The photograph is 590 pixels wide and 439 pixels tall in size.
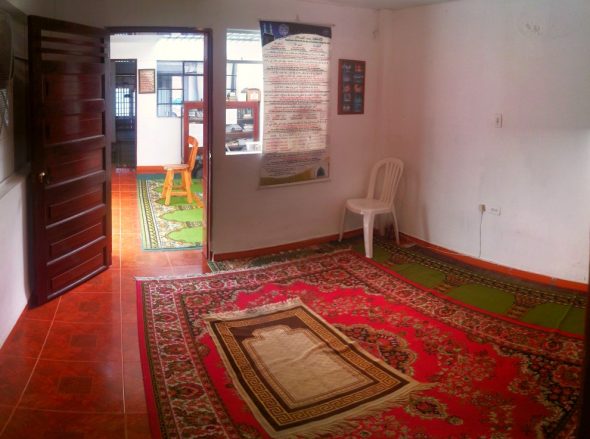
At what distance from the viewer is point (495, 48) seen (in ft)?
16.8

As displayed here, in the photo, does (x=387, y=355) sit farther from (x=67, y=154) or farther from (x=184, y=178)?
(x=184, y=178)

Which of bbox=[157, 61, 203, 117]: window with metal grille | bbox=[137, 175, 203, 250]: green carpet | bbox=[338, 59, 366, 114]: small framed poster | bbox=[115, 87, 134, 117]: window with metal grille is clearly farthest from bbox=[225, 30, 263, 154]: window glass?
bbox=[115, 87, 134, 117]: window with metal grille

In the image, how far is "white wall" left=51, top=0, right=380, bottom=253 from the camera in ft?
16.0

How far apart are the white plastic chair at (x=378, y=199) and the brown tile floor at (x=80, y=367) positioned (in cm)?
167

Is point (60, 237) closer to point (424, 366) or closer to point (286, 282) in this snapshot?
point (286, 282)

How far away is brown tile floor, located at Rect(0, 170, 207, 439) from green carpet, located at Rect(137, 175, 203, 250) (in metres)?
0.88

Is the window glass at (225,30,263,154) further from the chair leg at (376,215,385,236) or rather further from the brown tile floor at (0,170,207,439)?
the brown tile floor at (0,170,207,439)

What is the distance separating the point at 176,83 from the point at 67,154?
21.3 feet

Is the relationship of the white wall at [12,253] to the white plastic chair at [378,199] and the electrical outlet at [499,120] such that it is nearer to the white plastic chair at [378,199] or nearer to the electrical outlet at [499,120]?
the white plastic chair at [378,199]

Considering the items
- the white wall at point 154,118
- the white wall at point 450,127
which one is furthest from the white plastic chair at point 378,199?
the white wall at point 154,118

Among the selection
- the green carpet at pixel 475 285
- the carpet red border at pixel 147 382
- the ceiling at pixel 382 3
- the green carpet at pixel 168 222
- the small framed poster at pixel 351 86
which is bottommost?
→ the carpet red border at pixel 147 382

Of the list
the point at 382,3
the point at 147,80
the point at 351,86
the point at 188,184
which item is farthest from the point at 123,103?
the point at 382,3

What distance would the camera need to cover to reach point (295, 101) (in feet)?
18.4

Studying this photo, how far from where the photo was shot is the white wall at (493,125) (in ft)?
15.1
